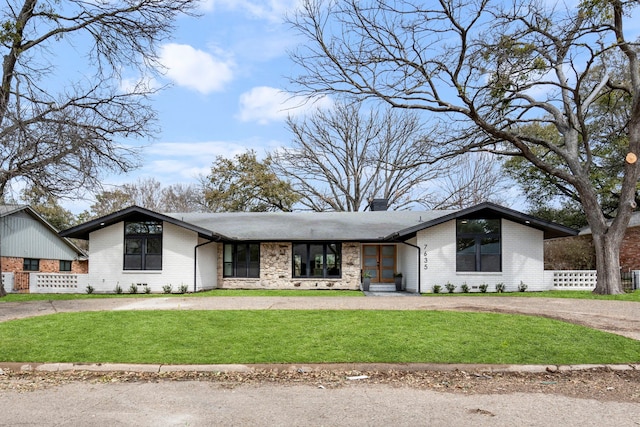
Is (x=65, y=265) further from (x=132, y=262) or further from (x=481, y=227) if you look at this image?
(x=481, y=227)

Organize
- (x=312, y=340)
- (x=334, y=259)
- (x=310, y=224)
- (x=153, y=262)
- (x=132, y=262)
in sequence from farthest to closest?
(x=310, y=224) → (x=334, y=259) → (x=132, y=262) → (x=153, y=262) → (x=312, y=340)

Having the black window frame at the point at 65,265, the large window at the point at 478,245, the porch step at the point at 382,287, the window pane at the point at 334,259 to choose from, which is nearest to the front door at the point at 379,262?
the porch step at the point at 382,287

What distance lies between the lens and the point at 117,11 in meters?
18.2

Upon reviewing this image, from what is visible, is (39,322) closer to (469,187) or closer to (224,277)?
(224,277)

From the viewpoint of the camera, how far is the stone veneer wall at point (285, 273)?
23.8 meters

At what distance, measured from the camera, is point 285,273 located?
24031 millimetres

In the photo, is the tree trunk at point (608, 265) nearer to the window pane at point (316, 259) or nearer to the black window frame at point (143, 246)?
the window pane at point (316, 259)

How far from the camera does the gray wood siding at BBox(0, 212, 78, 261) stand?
30.1 m

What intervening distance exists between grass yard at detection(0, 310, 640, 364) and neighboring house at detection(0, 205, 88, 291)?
1973 cm

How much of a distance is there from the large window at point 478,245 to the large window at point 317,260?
227 inches

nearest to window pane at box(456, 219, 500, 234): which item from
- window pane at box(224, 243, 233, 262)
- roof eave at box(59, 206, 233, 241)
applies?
roof eave at box(59, 206, 233, 241)

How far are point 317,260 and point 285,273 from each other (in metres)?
1.64

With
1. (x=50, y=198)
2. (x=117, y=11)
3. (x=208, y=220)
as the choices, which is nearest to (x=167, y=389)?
(x=50, y=198)

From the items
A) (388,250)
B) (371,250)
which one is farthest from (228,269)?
(388,250)
